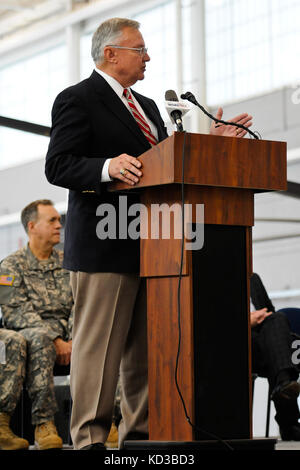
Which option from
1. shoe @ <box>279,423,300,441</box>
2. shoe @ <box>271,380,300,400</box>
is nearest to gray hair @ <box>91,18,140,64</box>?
shoe @ <box>271,380,300,400</box>

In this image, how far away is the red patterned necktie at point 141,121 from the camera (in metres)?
2.19

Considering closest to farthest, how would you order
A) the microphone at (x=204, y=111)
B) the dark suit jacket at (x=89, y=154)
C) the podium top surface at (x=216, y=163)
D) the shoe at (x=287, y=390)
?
1. the podium top surface at (x=216, y=163)
2. the microphone at (x=204, y=111)
3. the dark suit jacket at (x=89, y=154)
4. the shoe at (x=287, y=390)

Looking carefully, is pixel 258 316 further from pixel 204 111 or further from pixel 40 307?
pixel 204 111

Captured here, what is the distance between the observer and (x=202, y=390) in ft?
5.93

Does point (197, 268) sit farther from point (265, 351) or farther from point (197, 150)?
point (265, 351)

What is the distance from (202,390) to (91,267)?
0.46m

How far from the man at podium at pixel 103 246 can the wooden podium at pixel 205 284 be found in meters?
0.14

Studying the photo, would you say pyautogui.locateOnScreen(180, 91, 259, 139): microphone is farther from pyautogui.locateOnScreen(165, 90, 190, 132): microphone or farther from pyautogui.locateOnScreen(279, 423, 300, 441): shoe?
pyautogui.locateOnScreen(279, 423, 300, 441): shoe

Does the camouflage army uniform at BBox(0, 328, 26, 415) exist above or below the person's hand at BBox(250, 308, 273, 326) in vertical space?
below

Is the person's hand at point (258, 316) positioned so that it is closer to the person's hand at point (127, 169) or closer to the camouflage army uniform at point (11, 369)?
the camouflage army uniform at point (11, 369)

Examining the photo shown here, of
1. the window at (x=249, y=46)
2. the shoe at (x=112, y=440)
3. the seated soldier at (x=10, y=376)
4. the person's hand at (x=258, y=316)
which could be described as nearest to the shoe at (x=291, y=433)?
the person's hand at (x=258, y=316)

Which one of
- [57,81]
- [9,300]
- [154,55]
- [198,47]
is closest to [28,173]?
[57,81]

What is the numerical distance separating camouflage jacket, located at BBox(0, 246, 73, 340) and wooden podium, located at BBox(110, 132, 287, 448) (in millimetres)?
1500

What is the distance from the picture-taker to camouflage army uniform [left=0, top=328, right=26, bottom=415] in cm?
303
